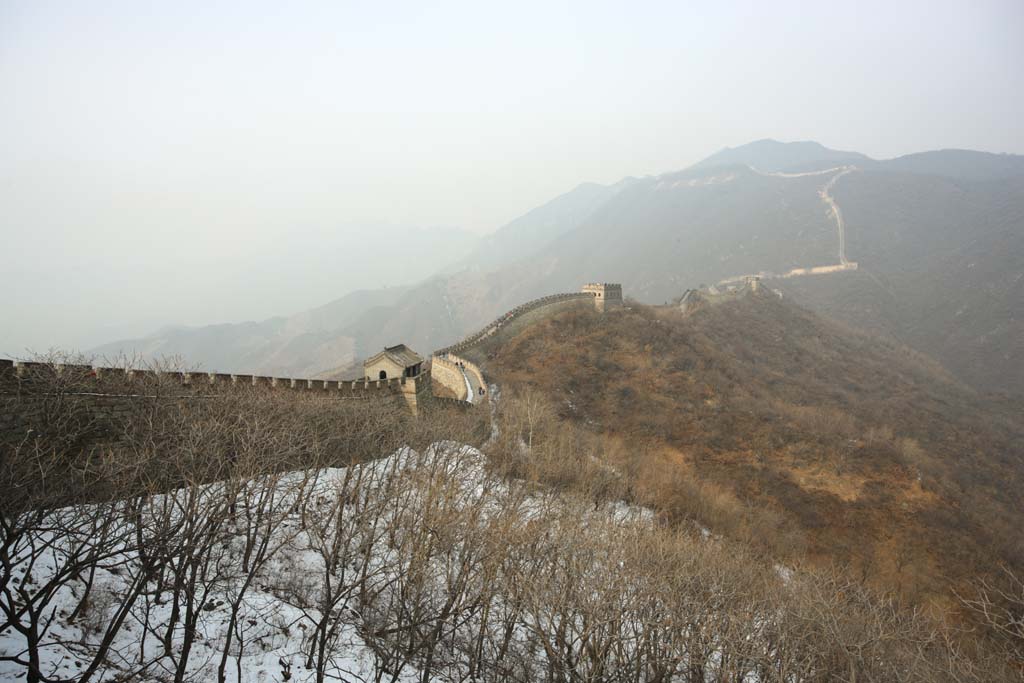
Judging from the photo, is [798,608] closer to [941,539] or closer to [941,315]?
[941,539]

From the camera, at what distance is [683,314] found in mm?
61906

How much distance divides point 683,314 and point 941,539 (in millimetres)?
38784

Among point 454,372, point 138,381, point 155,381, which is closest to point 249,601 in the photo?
point 155,381

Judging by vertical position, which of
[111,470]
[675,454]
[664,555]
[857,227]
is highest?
[857,227]

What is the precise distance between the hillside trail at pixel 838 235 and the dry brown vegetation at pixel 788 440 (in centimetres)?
3338

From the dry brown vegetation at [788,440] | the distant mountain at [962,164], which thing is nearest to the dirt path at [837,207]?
the distant mountain at [962,164]

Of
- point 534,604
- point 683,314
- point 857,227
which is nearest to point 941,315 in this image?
point 857,227

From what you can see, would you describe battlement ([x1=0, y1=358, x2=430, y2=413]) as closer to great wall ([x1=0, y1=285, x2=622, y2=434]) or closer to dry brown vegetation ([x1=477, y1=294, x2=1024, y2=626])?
great wall ([x1=0, y1=285, x2=622, y2=434])

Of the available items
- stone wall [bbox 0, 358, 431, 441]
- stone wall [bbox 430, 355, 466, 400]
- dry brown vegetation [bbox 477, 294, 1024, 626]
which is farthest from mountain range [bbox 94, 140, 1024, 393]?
stone wall [bbox 0, 358, 431, 441]

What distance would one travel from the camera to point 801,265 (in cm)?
10856

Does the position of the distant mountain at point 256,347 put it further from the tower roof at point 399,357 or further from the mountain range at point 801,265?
Result: the tower roof at point 399,357

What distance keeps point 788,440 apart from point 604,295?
22968mm

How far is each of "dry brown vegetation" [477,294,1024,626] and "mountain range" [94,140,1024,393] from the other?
34.7 m

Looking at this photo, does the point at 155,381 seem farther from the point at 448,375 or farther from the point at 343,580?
the point at 448,375
